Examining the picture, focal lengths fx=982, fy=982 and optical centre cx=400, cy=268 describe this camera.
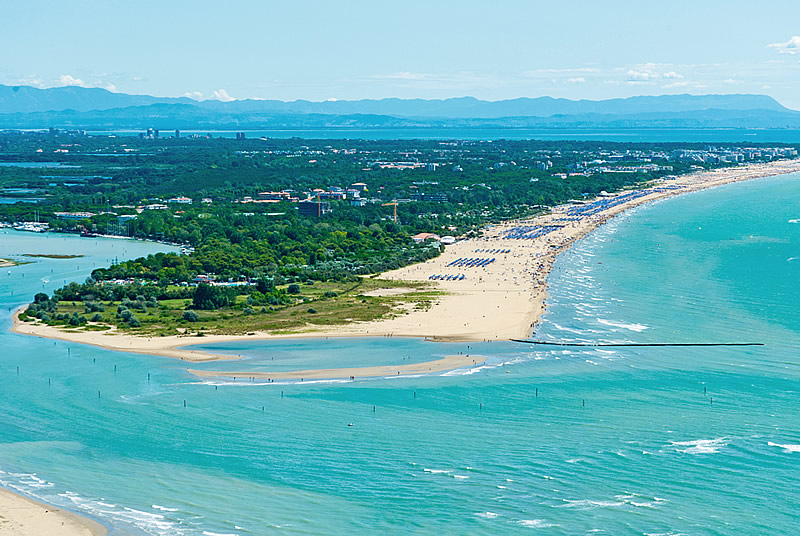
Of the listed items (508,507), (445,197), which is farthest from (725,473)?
(445,197)

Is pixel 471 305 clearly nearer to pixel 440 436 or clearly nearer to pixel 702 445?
pixel 440 436

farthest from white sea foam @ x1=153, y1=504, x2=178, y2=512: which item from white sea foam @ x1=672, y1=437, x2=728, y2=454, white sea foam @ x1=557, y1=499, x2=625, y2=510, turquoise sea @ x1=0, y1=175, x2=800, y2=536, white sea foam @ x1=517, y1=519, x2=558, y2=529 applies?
white sea foam @ x1=672, y1=437, x2=728, y2=454

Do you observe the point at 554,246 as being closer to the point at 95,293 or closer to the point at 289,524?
the point at 95,293

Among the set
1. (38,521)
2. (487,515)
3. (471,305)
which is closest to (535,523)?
(487,515)

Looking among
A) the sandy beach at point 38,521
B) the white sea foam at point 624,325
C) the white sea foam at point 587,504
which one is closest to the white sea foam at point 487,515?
the white sea foam at point 587,504

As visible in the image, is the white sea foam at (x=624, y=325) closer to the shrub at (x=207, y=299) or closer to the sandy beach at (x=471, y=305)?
the sandy beach at (x=471, y=305)
